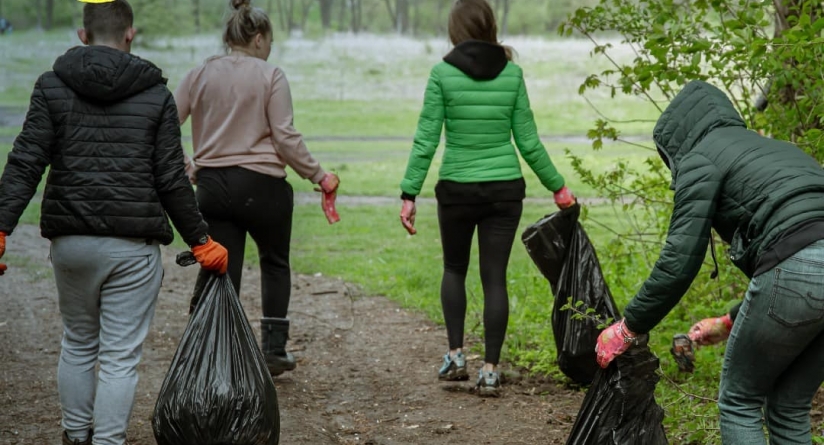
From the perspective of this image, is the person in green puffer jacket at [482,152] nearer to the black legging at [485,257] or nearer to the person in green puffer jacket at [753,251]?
the black legging at [485,257]

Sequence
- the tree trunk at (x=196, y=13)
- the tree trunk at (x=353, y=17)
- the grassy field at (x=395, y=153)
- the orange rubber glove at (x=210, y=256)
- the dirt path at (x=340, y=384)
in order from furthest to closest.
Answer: the tree trunk at (x=353, y=17) → the tree trunk at (x=196, y=13) → the grassy field at (x=395, y=153) → the dirt path at (x=340, y=384) → the orange rubber glove at (x=210, y=256)

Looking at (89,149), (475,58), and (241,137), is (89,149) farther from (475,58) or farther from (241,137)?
(475,58)

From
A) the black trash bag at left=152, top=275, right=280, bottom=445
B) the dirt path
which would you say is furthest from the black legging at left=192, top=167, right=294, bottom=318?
the black trash bag at left=152, top=275, right=280, bottom=445

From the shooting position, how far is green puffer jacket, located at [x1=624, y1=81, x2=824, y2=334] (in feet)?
9.64

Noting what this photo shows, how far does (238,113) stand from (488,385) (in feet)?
6.07

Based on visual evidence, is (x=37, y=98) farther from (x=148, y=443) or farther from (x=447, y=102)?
(x=447, y=102)

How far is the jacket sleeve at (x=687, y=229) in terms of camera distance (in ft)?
9.87

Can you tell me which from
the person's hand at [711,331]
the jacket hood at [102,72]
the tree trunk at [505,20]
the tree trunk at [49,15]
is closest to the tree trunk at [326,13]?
the tree trunk at [505,20]

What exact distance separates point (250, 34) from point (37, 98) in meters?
1.51

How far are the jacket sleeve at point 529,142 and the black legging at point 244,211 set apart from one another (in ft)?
3.95

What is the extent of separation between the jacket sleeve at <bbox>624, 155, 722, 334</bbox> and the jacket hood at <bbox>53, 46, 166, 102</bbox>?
1.94 m

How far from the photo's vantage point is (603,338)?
3.48 meters

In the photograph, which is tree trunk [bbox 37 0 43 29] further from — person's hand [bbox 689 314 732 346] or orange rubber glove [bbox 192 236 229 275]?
person's hand [bbox 689 314 732 346]

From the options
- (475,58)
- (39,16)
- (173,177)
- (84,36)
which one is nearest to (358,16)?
(39,16)
